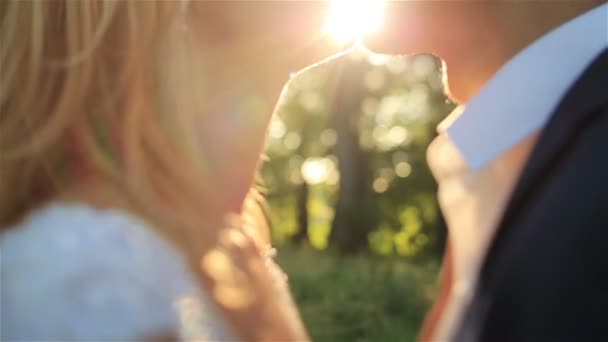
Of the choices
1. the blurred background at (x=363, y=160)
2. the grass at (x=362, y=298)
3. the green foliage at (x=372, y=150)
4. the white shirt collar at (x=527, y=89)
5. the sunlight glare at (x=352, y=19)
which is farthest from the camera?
the green foliage at (x=372, y=150)

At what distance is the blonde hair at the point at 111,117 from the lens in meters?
0.98

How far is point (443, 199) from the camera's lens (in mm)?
1196

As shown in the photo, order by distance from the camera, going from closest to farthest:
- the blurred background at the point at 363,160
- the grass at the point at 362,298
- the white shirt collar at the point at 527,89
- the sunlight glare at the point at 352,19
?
the white shirt collar at the point at 527,89
the sunlight glare at the point at 352,19
the grass at the point at 362,298
the blurred background at the point at 363,160

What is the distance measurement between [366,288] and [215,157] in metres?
2.35

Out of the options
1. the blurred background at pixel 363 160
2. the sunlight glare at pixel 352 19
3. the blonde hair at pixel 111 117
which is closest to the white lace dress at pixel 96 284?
the blonde hair at pixel 111 117

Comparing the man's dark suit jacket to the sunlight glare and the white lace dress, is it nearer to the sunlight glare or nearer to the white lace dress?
the white lace dress

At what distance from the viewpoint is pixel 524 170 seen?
974 millimetres

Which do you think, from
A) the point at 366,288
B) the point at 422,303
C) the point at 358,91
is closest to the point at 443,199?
the point at 422,303

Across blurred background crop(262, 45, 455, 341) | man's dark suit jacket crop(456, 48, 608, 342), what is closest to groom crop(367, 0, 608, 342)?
man's dark suit jacket crop(456, 48, 608, 342)

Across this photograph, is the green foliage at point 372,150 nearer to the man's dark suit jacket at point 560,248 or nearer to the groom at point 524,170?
the groom at point 524,170

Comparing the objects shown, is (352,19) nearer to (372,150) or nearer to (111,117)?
(111,117)

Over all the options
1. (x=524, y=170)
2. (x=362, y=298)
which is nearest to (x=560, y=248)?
(x=524, y=170)

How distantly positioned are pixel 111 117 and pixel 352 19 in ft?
1.48

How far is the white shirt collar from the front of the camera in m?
1.05
